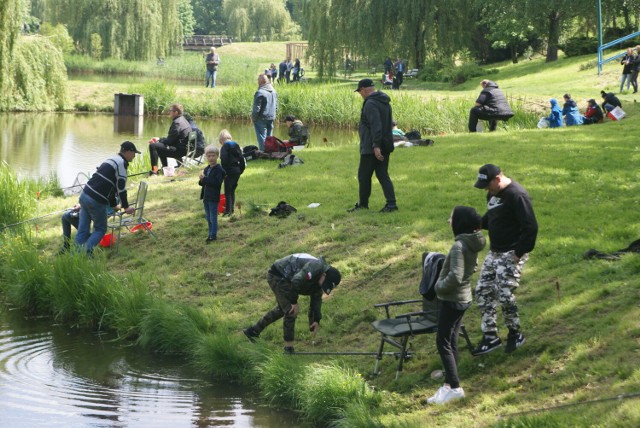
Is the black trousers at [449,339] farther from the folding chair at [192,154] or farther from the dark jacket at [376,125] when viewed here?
the folding chair at [192,154]

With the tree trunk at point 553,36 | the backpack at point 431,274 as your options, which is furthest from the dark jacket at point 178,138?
the tree trunk at point 553,36

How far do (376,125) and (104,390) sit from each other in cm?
575

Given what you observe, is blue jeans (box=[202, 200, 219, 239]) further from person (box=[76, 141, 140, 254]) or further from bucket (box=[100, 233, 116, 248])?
bucket (box=[100, 233, 116, 248])

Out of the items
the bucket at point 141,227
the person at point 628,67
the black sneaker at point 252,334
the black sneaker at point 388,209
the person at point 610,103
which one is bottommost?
the black sneaker at point 252,334

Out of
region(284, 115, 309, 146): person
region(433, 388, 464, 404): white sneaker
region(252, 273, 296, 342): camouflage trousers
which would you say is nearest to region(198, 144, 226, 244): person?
region(252, 273, 296, 342): camouflage trousers

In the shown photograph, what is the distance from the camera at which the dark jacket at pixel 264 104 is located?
20828 mm

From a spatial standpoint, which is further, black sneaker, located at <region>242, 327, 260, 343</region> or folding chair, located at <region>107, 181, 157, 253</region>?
folding chair, located at <region>107, 181, 157, 253</region>

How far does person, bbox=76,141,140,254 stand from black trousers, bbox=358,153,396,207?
3551 millimetres

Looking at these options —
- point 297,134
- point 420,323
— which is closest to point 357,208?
point 420,323

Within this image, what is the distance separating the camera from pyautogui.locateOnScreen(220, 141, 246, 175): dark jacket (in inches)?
614

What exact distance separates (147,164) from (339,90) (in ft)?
47.1

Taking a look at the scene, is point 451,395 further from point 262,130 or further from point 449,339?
point 262,130

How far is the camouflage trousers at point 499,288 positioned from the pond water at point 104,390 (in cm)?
227

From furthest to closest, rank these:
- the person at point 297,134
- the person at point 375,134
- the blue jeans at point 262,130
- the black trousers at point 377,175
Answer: the person at point 297,134 → the blue jeans at point 262,130 → the black trousers at point 377,175 → the person at point 375,134
